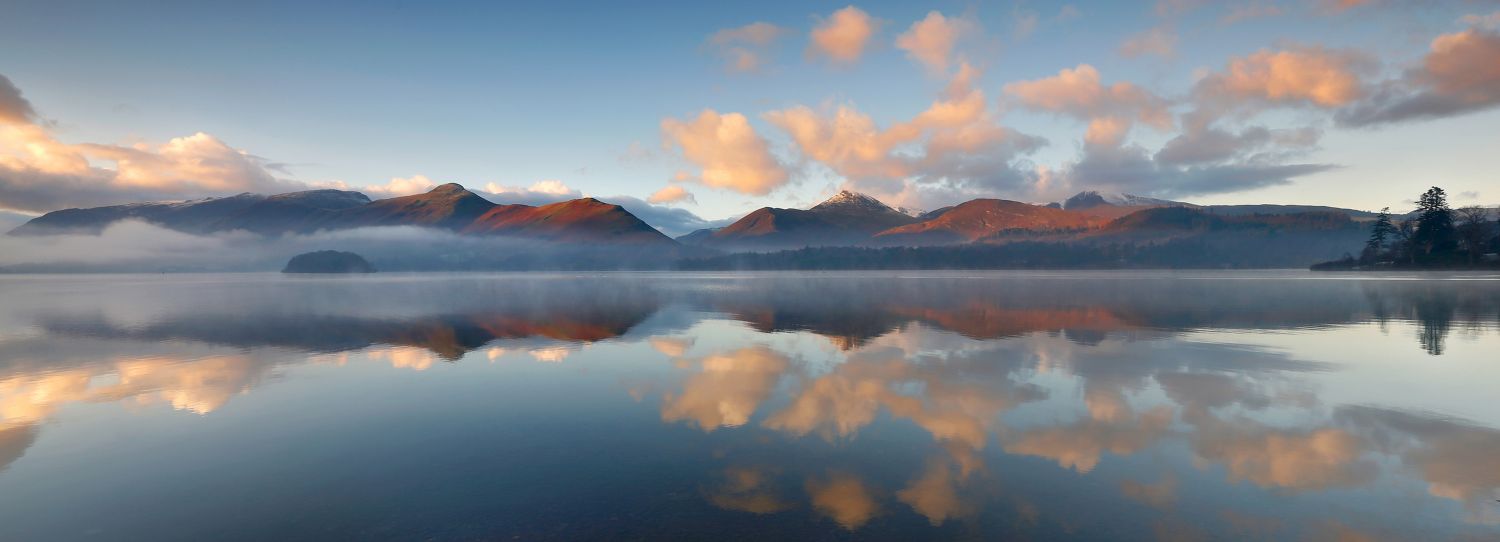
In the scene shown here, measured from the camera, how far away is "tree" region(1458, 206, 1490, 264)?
150250mm

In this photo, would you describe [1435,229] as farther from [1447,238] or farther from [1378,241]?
[1378,241]

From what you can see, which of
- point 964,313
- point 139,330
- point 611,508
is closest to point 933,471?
point 611,508

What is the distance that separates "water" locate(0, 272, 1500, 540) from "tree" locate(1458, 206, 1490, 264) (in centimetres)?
18253

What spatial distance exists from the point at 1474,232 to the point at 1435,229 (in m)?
6.75

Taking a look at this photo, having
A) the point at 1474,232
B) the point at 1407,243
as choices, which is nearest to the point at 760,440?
the point at 1474,232

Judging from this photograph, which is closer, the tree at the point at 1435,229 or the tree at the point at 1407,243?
the tree at the point at 1435,229

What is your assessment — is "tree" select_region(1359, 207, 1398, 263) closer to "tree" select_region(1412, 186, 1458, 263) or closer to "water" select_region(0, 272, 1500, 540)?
"tree" select_region(1412, 186, 1458, 263)

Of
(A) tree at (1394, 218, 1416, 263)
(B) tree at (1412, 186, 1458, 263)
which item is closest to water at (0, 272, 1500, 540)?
(B) tree at (1412, 186, 1458, 263)

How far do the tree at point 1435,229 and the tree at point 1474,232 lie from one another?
2174 mm

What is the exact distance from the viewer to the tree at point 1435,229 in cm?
15300

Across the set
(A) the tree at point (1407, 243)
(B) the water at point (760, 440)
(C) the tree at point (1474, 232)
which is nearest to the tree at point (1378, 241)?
(A) the tree at point (1407, 243)

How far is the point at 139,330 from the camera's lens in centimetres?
4197

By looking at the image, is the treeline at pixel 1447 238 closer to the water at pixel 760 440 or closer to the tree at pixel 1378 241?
the tree at pixel 1378 241

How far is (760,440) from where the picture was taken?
1568cm
